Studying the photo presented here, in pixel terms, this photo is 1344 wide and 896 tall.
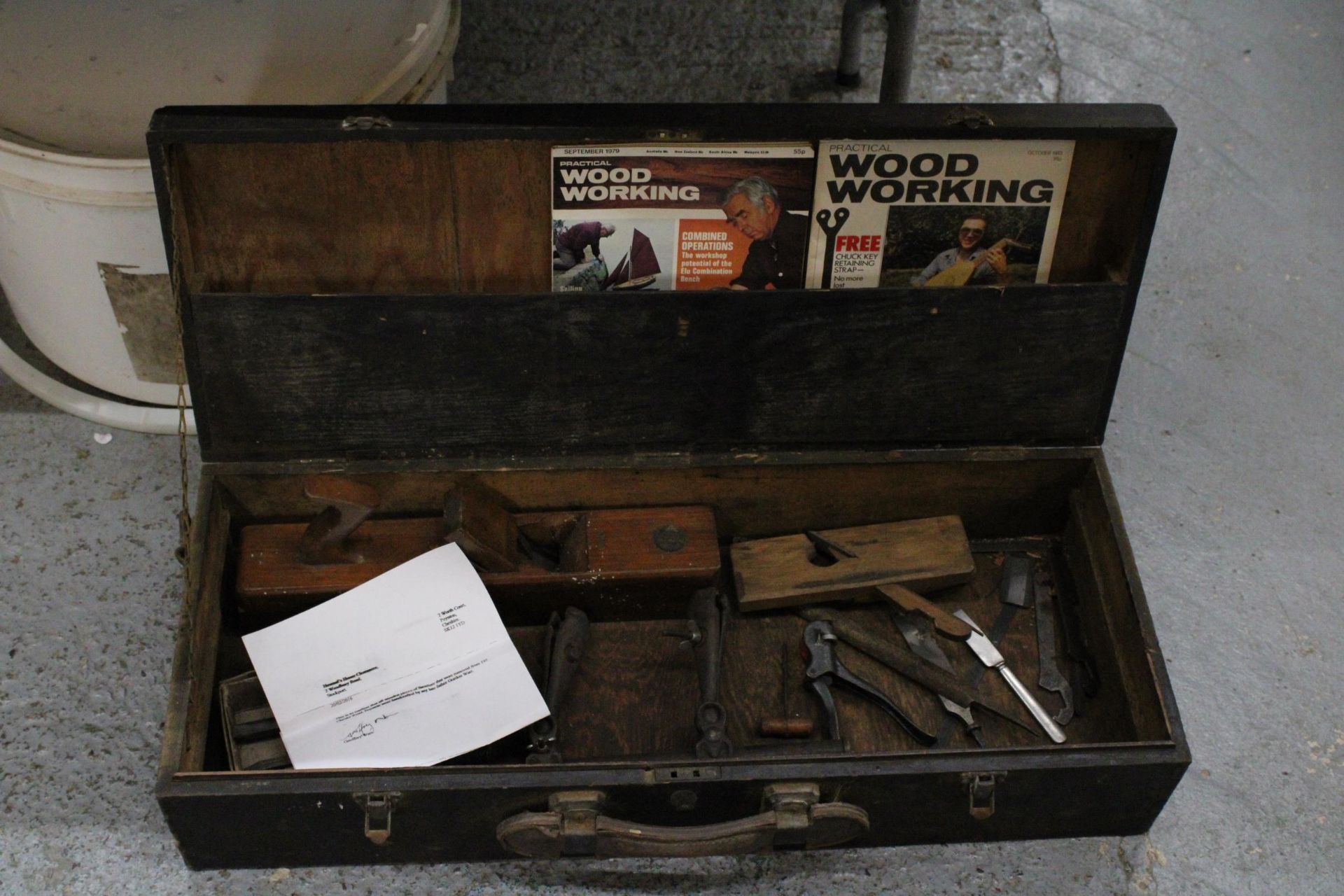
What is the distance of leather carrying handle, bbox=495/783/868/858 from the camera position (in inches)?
60.9

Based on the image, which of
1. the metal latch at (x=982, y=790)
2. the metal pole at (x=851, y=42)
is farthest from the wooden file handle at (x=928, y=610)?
the metal pole at (x=851, y=42)

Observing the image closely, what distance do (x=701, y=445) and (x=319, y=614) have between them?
1.90 ft

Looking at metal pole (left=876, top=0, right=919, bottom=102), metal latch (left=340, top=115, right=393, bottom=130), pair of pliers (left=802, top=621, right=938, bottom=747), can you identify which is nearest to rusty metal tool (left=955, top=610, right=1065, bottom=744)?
pair of pliers (left=802, top=621, right=938, bottom=747)

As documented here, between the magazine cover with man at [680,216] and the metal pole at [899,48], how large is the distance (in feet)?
3.21

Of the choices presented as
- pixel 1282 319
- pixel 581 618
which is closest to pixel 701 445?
pixel 581 618

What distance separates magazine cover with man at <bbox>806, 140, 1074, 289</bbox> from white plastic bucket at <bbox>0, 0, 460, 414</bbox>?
0.77m

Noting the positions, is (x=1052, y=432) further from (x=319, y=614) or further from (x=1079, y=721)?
(x=319, y=614)

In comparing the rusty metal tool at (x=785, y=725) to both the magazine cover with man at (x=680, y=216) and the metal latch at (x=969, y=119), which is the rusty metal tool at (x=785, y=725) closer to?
the magazine cover with man at (x=680, y=216)

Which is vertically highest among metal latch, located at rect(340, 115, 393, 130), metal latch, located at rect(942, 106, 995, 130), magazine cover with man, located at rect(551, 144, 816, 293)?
metal latch, located at rect(942, 106, 995, 130)

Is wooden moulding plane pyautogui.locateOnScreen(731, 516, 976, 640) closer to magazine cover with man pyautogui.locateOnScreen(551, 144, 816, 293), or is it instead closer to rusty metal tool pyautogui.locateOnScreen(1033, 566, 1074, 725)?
rusty metal tool pyautogui.locateOnScreen(1033, 566, 1074, 725)

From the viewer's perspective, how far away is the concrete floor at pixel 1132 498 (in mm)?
1771

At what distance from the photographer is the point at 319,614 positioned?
1.83 meters

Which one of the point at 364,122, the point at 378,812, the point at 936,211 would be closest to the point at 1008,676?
the point at 936,211
